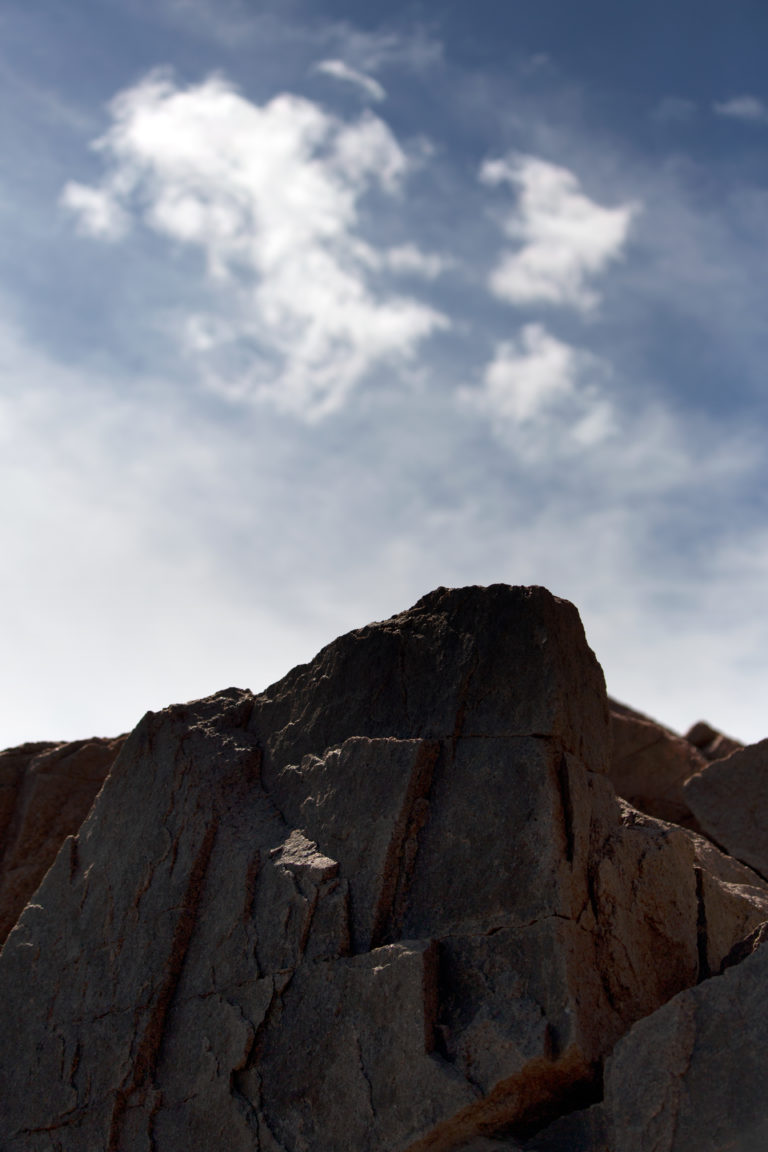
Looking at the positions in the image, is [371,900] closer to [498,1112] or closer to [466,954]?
[466,954]

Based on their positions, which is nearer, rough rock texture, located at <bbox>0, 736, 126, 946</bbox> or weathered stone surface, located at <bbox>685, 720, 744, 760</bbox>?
rough rock texture, located at <bbox>0, 736, 126, 946</bbox>

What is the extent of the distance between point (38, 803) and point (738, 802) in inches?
156

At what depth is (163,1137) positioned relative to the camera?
3732mm

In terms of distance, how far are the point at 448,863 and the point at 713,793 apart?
1.85 meters

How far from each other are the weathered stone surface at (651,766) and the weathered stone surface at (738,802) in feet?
11.7

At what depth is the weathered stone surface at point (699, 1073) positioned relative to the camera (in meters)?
2.86

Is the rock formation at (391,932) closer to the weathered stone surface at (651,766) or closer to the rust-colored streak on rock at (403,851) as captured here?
the rust-colored streak on rock at (403,851)

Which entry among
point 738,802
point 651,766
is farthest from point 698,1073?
point 651,766

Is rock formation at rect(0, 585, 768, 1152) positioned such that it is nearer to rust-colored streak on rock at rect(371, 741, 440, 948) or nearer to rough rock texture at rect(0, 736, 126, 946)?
rust-colored streak on rock at rect(371, 741, 440, 948)

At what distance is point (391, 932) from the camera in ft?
11.8

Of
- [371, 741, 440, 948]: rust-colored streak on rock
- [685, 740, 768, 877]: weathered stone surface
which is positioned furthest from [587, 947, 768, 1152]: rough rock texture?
[685, 740, 768, 877]: weathered stone surface

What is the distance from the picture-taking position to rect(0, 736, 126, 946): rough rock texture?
5.98 metres

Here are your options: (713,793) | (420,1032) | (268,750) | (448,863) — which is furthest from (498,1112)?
(713,793)

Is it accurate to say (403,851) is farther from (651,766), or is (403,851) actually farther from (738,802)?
(651,766)
